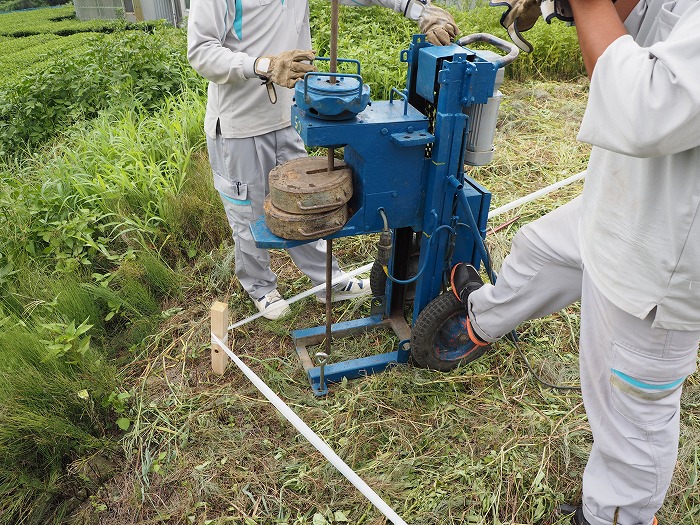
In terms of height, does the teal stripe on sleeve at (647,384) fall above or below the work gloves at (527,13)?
below

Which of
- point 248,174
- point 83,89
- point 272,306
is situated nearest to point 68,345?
point 272,306

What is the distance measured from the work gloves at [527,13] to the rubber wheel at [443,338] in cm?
120

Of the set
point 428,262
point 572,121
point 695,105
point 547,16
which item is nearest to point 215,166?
point 428,262

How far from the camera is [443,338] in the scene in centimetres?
274

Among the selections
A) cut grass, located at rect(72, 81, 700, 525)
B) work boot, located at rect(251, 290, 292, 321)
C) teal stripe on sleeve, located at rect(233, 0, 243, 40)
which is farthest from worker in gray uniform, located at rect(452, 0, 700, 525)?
work boot, located at rect(251, 290, 292, 321)

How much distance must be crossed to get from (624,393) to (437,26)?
166 centimetres

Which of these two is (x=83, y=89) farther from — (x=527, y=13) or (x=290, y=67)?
(x=527, y=13)

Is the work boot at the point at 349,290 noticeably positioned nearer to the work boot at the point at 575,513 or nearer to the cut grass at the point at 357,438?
the cut grass at the point at 357,438

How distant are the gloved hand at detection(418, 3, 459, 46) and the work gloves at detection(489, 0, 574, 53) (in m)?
0.58

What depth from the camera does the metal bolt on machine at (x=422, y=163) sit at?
2172mm

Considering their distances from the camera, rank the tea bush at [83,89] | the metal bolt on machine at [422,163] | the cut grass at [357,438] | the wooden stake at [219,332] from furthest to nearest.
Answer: the tea bush at [83,89] < the wooden stake at [219,332] < the cut grass at [357,438] < the metal bolt on machine at [422,163]

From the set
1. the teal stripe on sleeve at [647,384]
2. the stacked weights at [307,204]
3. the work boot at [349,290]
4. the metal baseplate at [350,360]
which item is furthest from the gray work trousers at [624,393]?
the work boot at [349,290]

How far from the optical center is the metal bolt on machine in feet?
7.13

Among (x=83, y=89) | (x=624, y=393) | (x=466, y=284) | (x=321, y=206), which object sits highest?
(x=321, y=206)
